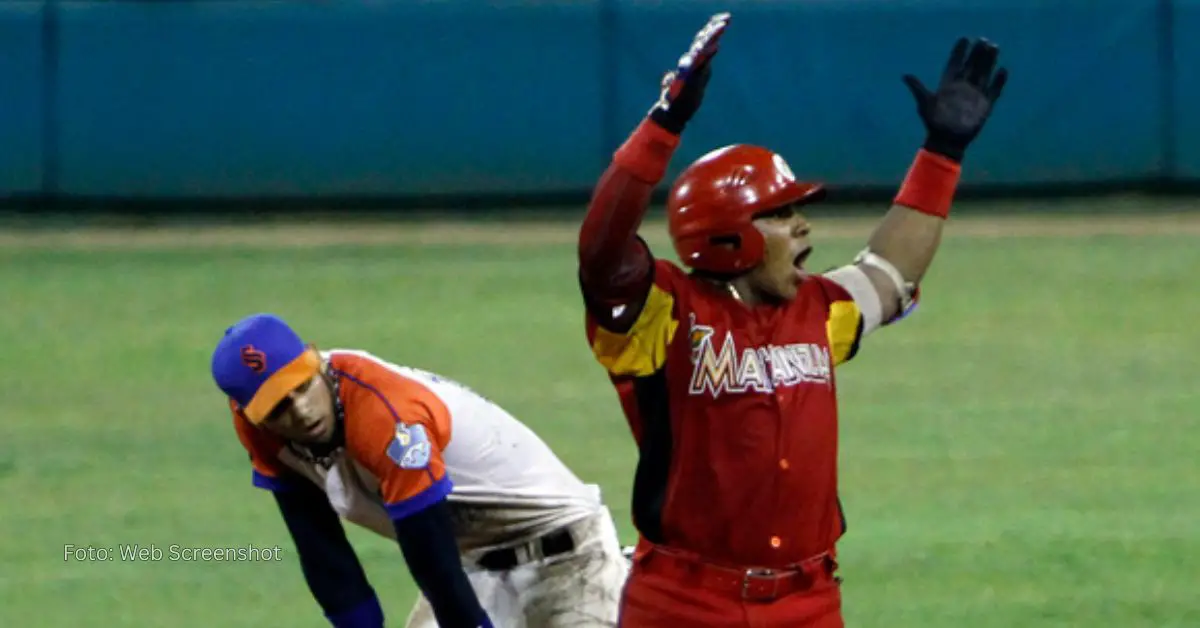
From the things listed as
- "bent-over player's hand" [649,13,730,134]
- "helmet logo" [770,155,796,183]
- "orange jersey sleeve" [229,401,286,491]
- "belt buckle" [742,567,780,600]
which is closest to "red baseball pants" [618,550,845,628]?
"belt buckle" [742,567,780,600]

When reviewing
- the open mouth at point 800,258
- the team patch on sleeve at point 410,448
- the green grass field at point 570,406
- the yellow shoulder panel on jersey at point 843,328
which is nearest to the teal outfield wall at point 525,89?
the green grass field at point 570,406

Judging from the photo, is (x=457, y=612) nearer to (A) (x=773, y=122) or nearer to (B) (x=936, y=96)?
(B) (x=936, y=96)

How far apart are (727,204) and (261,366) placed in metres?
1.25

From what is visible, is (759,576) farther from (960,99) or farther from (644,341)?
(960,99)

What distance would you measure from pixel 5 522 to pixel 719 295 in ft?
17.0

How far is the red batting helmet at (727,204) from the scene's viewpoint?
4.22 m

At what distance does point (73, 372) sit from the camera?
38.3ft

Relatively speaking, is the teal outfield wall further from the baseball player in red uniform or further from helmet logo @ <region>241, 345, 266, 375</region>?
the baseball player in red uniform

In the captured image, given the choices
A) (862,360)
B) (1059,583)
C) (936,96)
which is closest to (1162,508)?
(1059,583)

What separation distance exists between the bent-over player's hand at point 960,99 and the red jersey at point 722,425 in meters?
0.65

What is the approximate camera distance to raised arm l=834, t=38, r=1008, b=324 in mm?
4574

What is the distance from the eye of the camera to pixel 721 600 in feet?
13.9

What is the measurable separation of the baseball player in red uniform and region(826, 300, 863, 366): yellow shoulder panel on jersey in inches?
1.9

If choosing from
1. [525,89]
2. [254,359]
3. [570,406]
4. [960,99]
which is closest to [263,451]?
[254,359]
